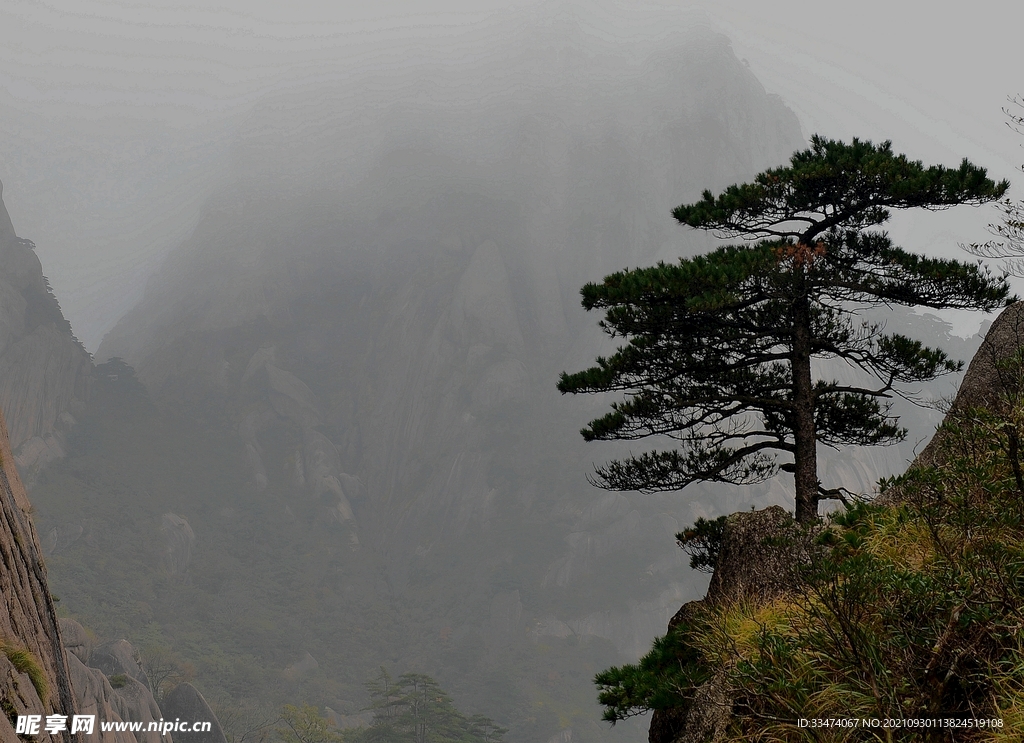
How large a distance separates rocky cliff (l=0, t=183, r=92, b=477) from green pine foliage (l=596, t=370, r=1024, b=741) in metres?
95.4

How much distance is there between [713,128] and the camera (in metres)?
130

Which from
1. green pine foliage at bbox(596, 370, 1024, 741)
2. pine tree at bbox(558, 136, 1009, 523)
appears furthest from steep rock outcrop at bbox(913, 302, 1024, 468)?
pine tree at bbox(558, 136, 1009, 523)

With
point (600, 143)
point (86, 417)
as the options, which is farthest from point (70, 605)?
point (600, 143)

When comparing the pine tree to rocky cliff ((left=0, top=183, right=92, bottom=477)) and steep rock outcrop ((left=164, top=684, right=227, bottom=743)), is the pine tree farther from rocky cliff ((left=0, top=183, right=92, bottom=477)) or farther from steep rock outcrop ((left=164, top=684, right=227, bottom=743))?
rocky cliff ((left=0, top=183, right=92, bottom=477))

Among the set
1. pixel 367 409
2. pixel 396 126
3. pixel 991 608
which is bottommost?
pixel 991 608

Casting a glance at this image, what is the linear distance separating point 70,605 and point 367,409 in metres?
58.2

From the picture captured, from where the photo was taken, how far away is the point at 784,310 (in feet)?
31.7

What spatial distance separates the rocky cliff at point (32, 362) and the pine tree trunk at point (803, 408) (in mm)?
93076

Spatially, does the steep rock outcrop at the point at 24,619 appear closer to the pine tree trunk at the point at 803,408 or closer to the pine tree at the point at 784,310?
the pine tree at the point at 784,310

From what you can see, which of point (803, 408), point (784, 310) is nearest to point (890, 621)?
point (803, 408)

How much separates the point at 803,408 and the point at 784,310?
1479 millimetres

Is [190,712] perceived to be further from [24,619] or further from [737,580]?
[737,580]

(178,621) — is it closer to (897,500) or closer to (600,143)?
(897,500)

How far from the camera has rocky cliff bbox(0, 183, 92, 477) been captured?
270 ft
